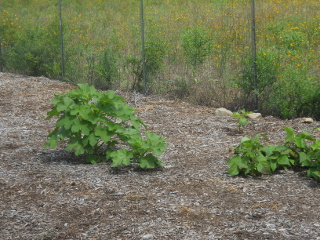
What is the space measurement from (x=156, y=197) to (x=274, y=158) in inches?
52.3

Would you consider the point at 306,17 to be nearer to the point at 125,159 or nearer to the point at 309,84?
the point at 309,84

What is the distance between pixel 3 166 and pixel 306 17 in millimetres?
8464

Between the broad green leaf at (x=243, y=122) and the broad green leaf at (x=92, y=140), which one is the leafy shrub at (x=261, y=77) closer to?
the broad green leaf at (x=243, y=122)

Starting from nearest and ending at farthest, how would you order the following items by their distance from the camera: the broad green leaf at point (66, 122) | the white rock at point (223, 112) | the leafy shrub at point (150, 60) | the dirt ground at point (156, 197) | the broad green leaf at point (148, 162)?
1. the dirt ground at point (156, 197)
2. the broad green leaf at point (148, 162)
3. the broad green leaf at point (66, 122)
4. the white rock at point (223, 112)
5. the leafy shrub at point (150, 60)

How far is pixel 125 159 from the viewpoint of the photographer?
16.7 ft

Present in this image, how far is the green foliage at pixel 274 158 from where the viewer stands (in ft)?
16.3

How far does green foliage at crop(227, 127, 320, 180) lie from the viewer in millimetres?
4973

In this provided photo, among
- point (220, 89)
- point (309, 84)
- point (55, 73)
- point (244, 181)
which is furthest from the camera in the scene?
point (55, 73)

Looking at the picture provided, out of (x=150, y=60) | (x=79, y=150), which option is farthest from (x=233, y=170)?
(x=150, y=60)

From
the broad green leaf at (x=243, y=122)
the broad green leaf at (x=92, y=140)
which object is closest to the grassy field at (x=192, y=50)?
the broad green leaf at (x=243, y=122)

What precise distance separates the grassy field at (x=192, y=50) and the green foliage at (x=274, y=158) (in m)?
2.41

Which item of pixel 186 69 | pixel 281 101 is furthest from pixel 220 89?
pixel 281 101

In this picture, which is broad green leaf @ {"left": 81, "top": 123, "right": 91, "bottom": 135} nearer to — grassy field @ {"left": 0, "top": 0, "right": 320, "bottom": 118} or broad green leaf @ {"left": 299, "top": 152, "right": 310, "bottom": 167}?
broad green leaf @ {"left": 299, "top": 152, "right": 310, "bottom": 167}

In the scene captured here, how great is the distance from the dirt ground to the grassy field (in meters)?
1.50
